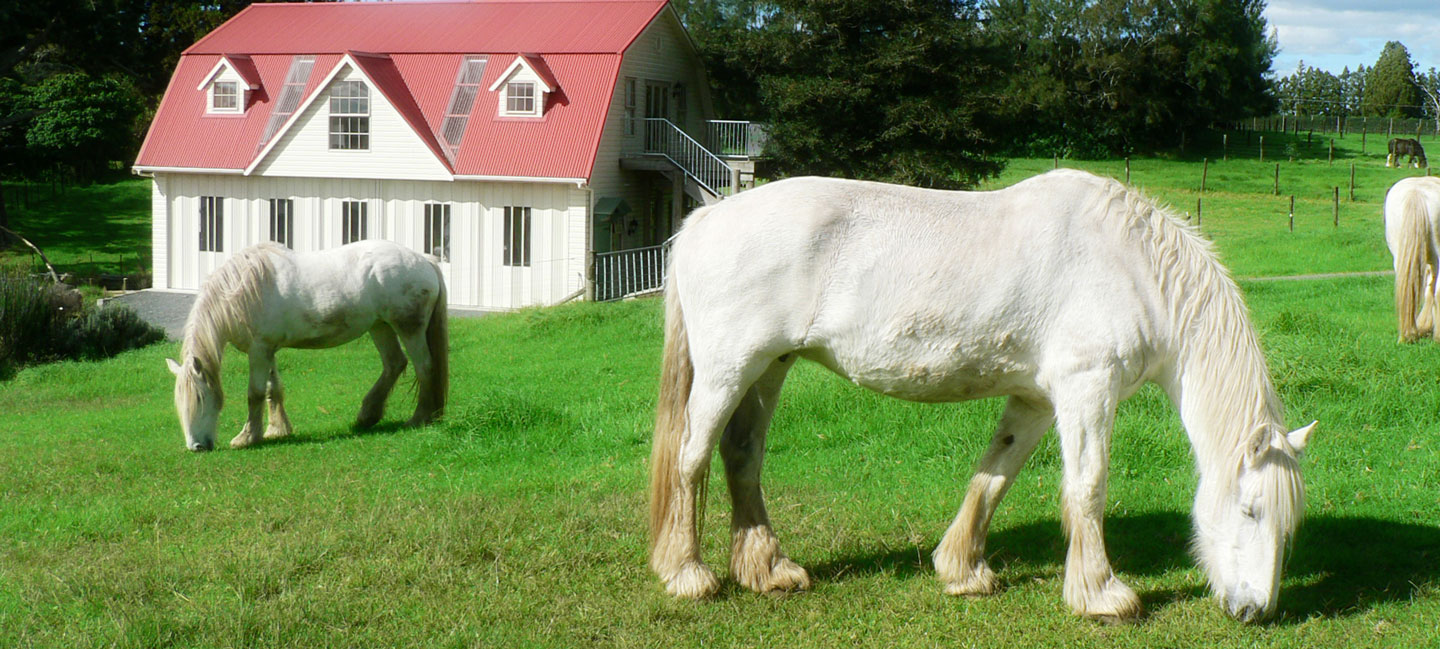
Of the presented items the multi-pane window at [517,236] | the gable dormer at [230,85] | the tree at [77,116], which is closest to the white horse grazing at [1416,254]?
the multi-pane window at [517,236]

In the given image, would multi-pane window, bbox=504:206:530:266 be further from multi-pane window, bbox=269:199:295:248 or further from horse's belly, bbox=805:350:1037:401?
horse's belly, bbox=805:350:1037:401

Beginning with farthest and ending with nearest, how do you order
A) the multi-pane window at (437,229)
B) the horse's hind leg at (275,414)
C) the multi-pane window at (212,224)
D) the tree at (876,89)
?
the tree at (876,89) → the multi-pane window at (212,224) → the multi-pane window at (437,229) → the horse's hind leg at (275,414)

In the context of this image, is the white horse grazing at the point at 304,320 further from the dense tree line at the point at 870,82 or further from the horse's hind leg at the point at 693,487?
the dense tree line at the point at 870,82

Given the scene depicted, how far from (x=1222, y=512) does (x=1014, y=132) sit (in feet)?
170

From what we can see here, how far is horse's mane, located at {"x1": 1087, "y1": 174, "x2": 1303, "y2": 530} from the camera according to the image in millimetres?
4539

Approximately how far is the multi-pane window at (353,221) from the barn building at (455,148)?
3 cm

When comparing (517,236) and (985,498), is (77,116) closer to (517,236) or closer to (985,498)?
(517,236)

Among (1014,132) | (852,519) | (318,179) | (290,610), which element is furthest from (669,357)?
(1014,132)

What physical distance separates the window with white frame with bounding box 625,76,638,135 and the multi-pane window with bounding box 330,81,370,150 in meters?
5.78

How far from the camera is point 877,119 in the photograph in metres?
28.8

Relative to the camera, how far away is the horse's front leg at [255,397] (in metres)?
9.63

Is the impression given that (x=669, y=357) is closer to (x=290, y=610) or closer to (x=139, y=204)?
(x=290, y=610)

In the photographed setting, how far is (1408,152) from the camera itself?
46.9 metres

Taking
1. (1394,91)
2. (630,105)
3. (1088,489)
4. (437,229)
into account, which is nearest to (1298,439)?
(1088,489)
